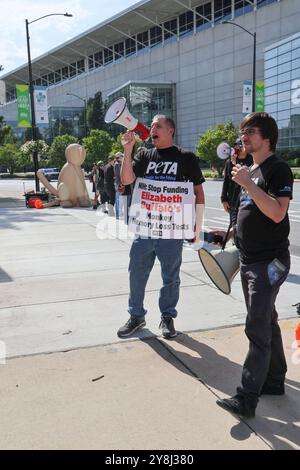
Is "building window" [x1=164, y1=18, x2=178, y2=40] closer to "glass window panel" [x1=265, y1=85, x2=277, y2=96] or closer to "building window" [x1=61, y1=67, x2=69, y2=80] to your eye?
"glass window panel" [x1=265, y1=85, x2=277, y2=96]

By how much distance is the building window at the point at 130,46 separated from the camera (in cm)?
7006

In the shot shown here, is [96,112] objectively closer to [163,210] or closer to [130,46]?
[130,46]

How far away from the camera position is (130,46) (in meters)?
70.6

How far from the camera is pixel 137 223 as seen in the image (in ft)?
13.3

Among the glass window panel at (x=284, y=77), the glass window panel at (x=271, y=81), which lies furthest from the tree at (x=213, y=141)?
the glass window panel at (x=271, y=81)

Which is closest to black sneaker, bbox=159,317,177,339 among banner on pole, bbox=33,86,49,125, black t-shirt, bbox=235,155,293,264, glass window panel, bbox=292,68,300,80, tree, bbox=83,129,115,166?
black t-shirt, bbox=235,155,293,264

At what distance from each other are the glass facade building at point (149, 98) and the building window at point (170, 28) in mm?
6437

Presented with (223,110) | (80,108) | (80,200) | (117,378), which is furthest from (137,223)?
(80,108)

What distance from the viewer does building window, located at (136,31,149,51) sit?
6725 centimetres

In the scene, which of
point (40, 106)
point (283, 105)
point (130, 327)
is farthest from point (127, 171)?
point (283, 105)

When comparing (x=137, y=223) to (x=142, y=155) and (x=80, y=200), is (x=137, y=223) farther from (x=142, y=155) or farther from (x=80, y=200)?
(x=80, y=200)

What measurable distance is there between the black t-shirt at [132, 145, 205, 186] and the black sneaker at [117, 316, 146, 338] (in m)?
1.23

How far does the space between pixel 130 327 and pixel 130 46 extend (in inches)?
2856

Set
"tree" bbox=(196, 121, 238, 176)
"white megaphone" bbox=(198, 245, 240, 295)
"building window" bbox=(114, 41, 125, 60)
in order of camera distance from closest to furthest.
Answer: "white megaphone" bbox=(198, 245, 240, 295), "tree" bbox=(196, 121, 238, 176), "building window" bbox=(114, 41, 125, 60)
